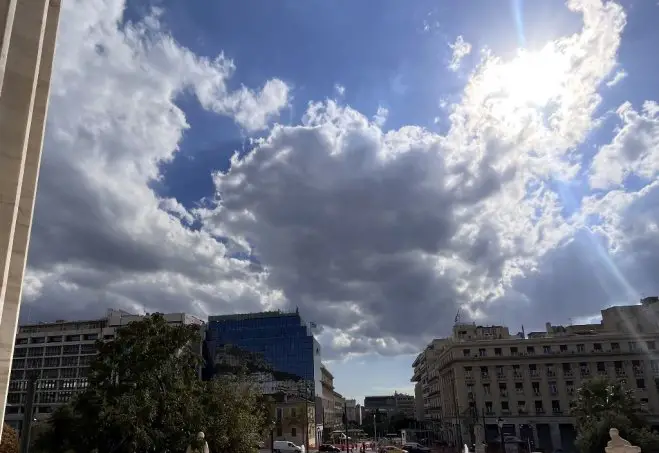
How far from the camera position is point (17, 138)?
10.6 meters

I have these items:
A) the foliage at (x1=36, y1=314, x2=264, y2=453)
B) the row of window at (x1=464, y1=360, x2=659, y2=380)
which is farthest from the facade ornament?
the row of window at (x1=464, y1=360, x2=659, y2=380)

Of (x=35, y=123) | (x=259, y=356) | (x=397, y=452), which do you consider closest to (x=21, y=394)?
(x=259, y=356)

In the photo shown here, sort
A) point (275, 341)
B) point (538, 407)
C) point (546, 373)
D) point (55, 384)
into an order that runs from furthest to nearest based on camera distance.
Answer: point (275, 341) → point (55, 384) → point (546, 373) → point (538, 407)

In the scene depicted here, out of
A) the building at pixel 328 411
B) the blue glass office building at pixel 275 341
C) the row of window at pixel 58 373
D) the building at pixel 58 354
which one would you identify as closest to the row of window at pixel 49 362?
the building at pixel 58 354

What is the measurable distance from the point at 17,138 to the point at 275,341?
11325cm

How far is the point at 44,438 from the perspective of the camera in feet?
114

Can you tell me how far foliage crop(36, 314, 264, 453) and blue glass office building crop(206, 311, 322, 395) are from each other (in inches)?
3198

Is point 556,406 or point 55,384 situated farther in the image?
point 55,384

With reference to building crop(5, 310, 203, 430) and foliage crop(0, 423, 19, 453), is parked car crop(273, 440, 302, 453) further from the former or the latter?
building crop(5, 310, 203, 430)

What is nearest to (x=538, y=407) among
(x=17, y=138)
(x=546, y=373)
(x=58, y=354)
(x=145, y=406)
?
(x=546, y=373)

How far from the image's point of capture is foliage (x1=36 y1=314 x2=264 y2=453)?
31.7 m

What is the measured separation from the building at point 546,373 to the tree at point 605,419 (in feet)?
86.5

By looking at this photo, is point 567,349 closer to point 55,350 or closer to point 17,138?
point 17,138

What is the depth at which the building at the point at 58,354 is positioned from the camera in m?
109
